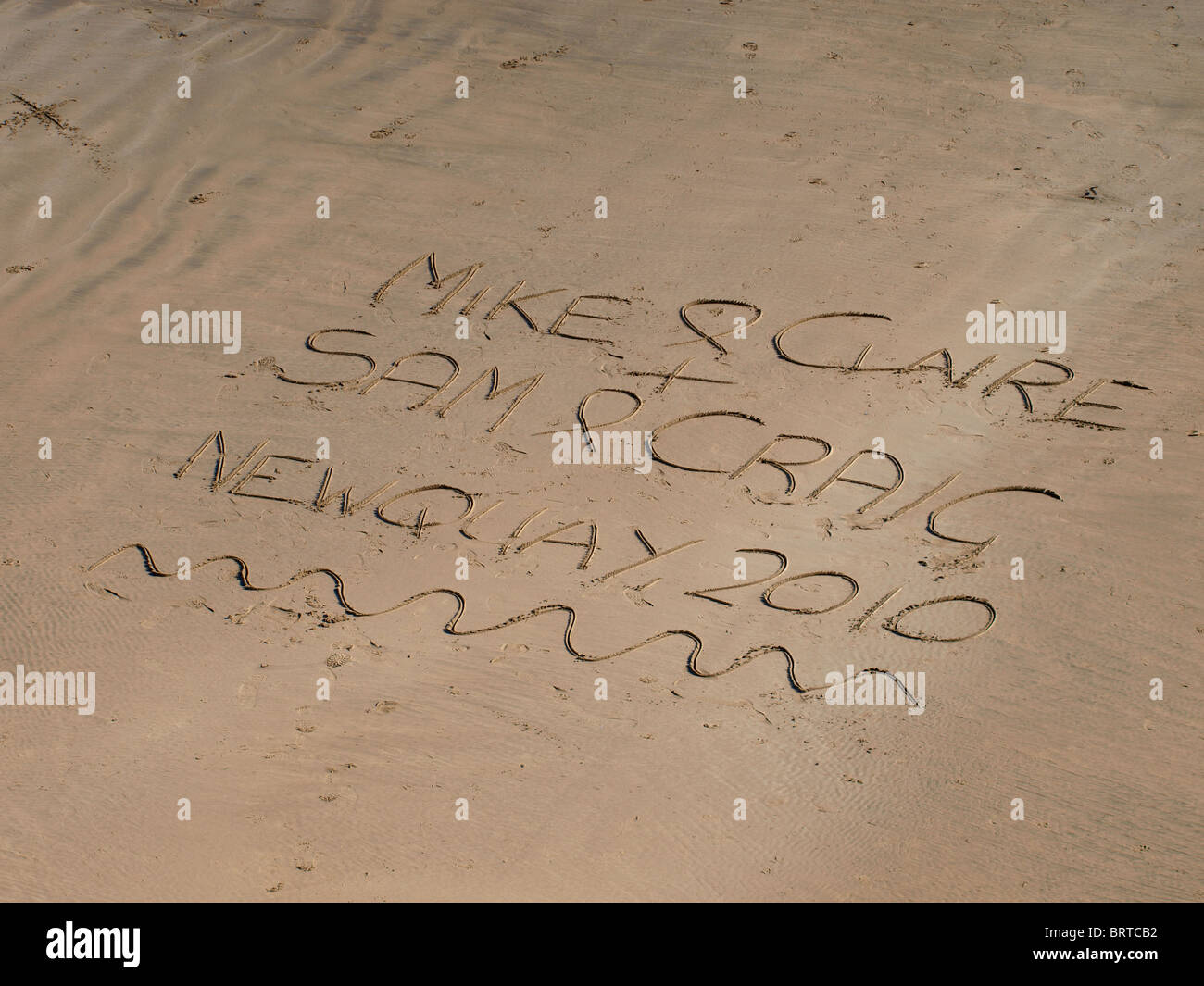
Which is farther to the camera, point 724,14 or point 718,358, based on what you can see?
point 724,14

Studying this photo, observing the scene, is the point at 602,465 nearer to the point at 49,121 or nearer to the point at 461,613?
the point at 461,613

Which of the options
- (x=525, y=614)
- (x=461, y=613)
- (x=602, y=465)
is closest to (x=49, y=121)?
(x=602, y=465)

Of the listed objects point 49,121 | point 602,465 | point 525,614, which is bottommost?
point 525,614

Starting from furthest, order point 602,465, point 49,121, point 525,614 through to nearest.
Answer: point 49,121 → point 602,465 → point 525,614

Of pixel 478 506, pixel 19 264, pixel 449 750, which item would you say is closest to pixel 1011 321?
pixel 478 506

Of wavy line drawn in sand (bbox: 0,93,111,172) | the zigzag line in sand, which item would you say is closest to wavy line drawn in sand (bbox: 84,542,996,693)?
the zigzag line in sand

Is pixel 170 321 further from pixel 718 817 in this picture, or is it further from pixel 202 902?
pixel 718 817

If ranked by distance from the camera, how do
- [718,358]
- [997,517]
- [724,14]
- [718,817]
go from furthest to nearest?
1. [724,14]
2. [718,358]
3. [997,517]
4. [718,817]
